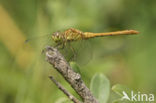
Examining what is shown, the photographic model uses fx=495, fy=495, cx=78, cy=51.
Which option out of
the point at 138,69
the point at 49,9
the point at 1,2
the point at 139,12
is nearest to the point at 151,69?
the point at 138,69

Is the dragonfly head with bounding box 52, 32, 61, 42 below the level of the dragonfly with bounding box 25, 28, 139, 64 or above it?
above

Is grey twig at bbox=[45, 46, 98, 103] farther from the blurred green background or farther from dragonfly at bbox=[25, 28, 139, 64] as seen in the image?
the blurred green background

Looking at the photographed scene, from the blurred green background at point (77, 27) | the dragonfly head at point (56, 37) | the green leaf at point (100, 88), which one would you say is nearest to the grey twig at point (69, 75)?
the green leaf at point (100, 88)

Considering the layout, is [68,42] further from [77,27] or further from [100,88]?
[77,27]

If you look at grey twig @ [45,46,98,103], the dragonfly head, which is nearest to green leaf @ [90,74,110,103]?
grey twig @ [45,46,98,103]

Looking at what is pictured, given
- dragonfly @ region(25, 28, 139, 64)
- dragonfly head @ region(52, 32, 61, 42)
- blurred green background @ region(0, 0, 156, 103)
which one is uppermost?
dragonfly head @ region(52, 32, 61, 42)

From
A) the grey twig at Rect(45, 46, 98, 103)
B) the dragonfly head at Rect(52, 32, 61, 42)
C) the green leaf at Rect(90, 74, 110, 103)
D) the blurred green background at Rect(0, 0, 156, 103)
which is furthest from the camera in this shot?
the blurred green background at Rect(0, 0, 156, 103)
